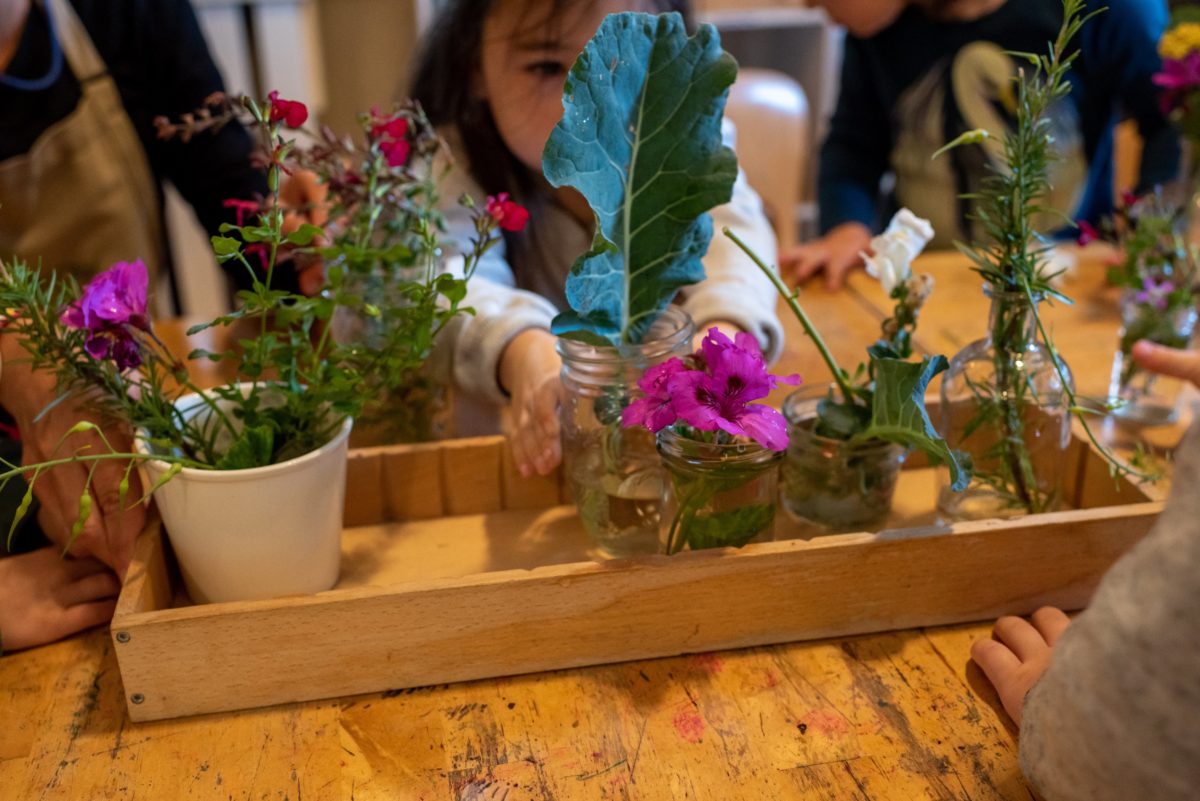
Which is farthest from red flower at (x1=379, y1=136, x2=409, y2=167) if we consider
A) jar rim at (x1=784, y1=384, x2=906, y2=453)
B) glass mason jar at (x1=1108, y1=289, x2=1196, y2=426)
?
glass mason jar at (x1=1108, y1=289, x2=1196, y2=426)

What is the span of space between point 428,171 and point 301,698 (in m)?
0.41

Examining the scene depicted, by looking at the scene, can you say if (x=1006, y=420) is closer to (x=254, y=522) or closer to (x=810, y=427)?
(x=810, y=427)

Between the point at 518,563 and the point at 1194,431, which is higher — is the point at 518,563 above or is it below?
below

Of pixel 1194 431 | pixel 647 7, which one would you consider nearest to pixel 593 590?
pixel 1194 431

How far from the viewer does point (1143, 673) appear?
428mm

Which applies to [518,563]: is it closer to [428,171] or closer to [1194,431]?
[428,171]

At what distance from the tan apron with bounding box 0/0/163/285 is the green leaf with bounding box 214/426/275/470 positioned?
2.45ft

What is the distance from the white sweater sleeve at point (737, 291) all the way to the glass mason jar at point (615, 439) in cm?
22

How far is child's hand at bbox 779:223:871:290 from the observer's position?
1.29 meters

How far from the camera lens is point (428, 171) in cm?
81

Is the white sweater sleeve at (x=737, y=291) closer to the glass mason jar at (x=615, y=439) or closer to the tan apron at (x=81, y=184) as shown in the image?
the glass mason jar at (x=615, y=439)

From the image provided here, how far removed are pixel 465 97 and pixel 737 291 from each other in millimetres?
386

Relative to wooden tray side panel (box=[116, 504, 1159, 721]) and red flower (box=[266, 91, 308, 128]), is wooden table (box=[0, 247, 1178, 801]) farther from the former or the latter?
red flower (box=[266, 91, 308, 128])

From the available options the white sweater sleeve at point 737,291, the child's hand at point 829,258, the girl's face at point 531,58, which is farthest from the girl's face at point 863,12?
the girl's face at point 531,58
